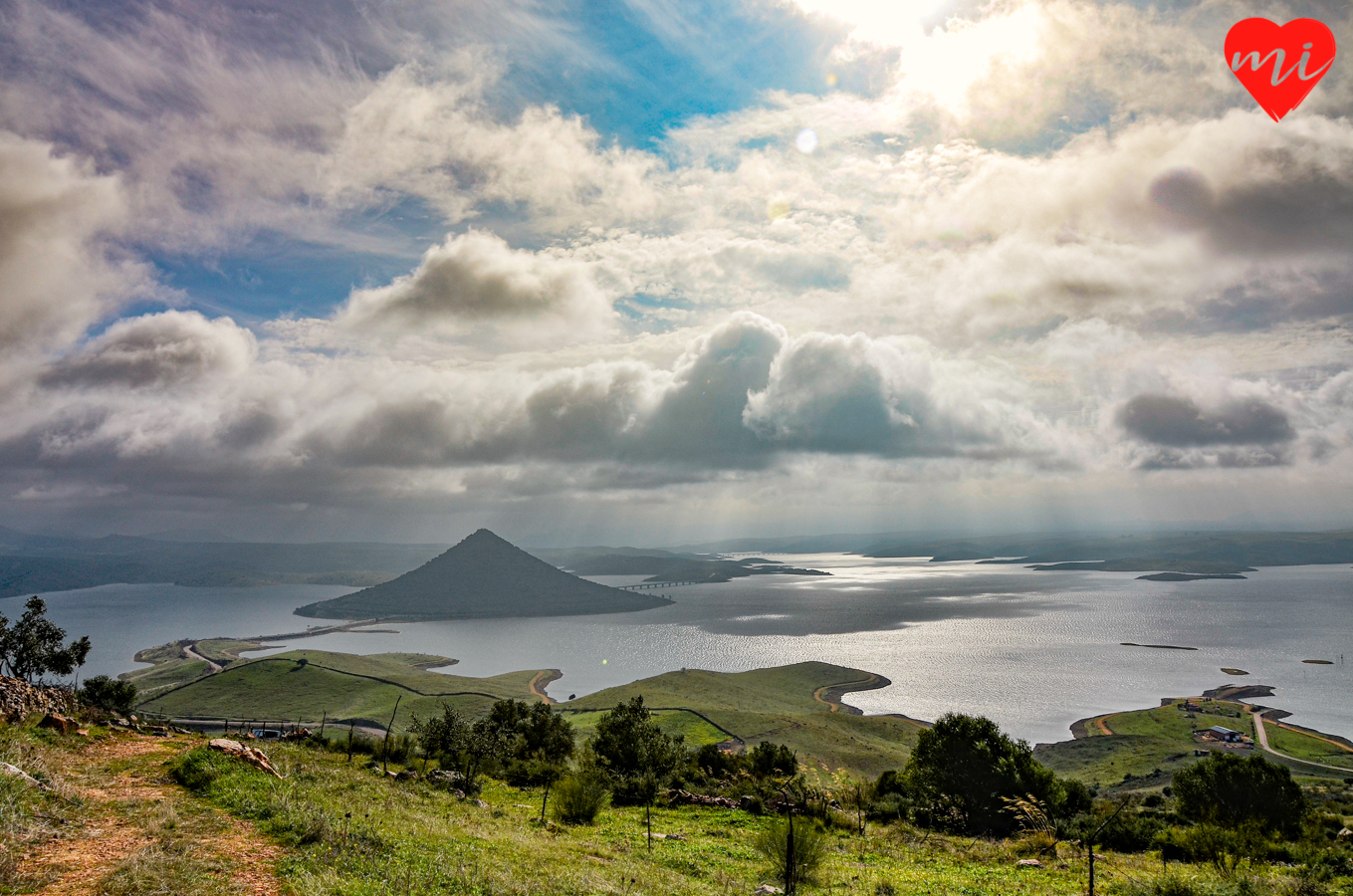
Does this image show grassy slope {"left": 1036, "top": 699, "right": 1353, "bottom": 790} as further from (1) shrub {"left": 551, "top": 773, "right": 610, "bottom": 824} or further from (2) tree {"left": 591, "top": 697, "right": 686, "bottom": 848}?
(1) shrub {"left": 551, "top": 773, "right": 610, "bottom": 824}

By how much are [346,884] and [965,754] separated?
4975 centimetres

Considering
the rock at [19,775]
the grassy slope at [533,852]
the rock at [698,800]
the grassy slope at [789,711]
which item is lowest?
the grassy slope at [789,711]

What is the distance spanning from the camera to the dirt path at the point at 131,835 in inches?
563

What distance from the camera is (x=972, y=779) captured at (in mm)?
49219

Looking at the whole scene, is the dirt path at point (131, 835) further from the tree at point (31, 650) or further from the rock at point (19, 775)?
the tree at point (31, 650)

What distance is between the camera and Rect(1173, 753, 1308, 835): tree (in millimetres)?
46875

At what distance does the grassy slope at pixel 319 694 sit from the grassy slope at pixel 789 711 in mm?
33267

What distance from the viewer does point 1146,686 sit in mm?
170625

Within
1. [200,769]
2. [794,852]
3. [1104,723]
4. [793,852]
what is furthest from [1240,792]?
[1104,723]

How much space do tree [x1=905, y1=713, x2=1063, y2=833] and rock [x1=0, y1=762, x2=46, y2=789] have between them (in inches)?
1863

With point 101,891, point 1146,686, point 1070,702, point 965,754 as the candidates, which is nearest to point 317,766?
point 101,891

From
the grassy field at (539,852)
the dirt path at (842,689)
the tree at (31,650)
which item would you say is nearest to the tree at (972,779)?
the grassy field at (539,852)

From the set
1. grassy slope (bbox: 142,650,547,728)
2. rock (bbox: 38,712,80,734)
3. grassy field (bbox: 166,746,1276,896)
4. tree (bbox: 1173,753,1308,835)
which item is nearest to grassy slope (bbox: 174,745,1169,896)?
grassy field (bbox: 166,746,1276,896)

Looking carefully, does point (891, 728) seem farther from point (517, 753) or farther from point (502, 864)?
point (502, 864)
